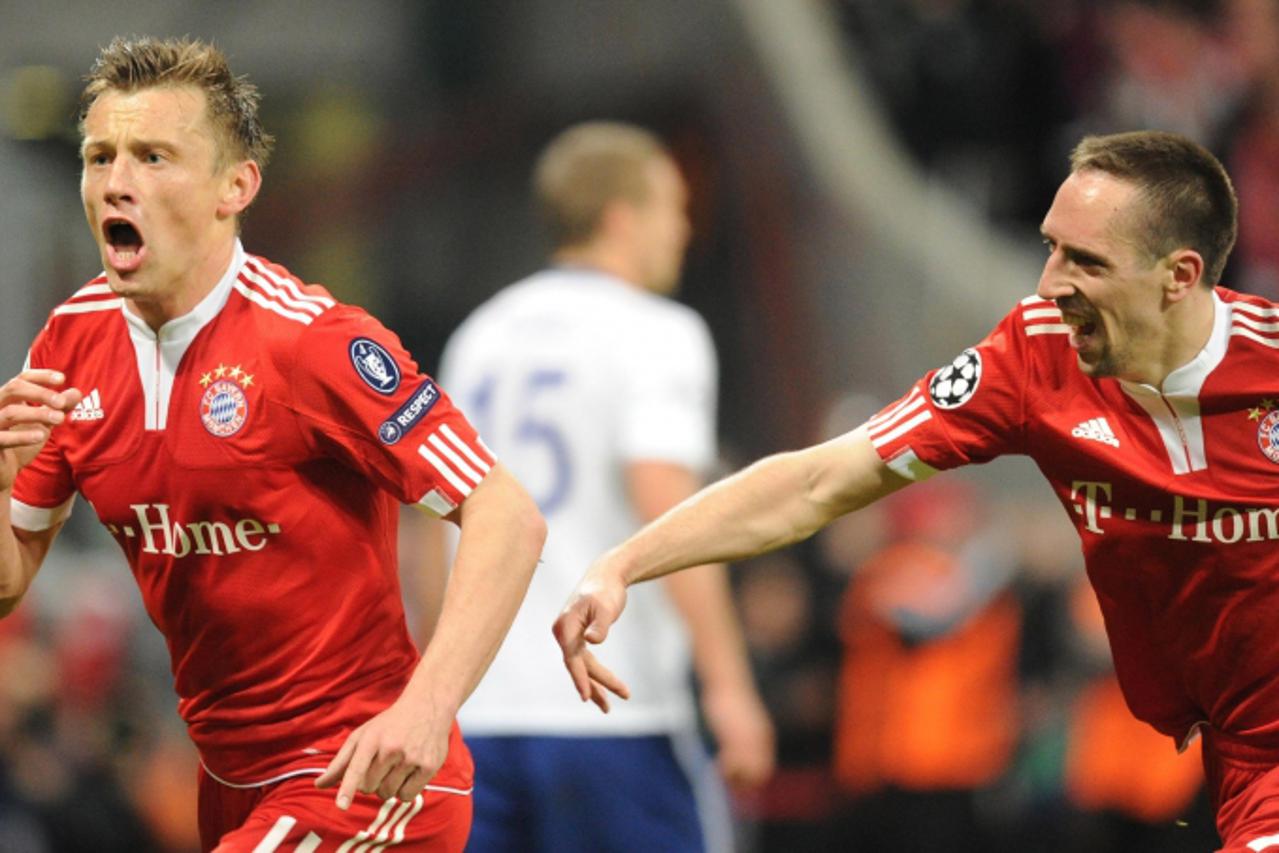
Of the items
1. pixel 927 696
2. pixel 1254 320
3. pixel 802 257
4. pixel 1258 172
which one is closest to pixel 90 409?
pixel 1254 320

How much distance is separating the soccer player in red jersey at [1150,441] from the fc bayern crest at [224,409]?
2.51 ft

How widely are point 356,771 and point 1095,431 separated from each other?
172cm

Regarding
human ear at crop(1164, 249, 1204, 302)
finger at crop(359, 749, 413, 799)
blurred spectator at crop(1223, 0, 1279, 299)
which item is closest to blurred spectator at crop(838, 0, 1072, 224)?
blurred spectator at crop(1223, 0, 1279, 299)

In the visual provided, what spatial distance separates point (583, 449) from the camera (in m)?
5.71

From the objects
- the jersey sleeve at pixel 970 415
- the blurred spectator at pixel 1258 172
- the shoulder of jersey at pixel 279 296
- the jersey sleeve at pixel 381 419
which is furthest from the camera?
the blurred spectator at pixel 1258 172

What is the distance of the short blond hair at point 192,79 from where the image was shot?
4145mm

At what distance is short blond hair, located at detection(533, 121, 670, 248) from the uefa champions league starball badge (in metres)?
2.05

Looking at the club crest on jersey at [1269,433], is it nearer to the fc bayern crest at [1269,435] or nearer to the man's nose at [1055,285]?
the fc bayern crest at [1269,435]

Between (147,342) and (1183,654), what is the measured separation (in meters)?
2.23

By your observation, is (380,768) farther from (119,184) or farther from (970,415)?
Answer: (970,415)

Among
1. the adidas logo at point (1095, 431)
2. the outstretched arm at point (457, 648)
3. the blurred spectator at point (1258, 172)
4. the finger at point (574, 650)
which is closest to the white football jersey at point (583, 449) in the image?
the finger at point (574, 650)

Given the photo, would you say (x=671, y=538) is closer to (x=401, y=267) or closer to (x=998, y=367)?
(x=998, y=367)

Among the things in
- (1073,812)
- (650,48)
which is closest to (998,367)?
(1073,812)

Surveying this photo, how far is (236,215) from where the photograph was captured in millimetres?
4285
